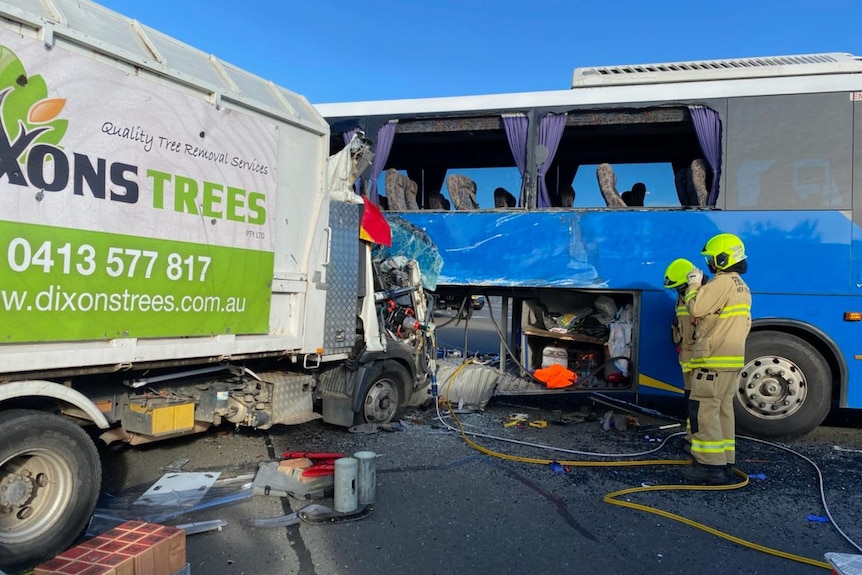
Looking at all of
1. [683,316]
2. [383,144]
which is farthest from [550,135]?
[683,316]

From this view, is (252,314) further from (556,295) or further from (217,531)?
(556,295)

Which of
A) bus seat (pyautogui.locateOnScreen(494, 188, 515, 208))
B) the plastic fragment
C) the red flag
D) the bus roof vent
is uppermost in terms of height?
the bus roof vent

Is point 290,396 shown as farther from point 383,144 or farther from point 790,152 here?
point 790,152

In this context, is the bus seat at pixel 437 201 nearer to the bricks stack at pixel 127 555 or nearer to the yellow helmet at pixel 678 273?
the yellow helmet at pixel 678 273

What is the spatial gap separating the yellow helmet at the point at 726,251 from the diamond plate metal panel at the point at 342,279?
129 inches

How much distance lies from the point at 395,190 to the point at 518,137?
1760 millimetres

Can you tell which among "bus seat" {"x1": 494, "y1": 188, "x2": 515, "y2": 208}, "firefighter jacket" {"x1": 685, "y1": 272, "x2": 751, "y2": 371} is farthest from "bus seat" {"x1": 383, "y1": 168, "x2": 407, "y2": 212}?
"firefighter jacket" {"x1": 685, "y1": 272, "x2": 751, "y2": 371}

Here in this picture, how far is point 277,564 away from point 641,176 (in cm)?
592

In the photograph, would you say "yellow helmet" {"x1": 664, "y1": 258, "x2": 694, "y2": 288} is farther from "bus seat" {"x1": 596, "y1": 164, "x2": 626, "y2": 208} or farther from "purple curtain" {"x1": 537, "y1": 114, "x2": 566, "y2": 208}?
"purple curtain" {"x1": 537, "y1": 114, "x2": 566, "y2": 208}

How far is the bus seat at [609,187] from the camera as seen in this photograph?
6922 mm

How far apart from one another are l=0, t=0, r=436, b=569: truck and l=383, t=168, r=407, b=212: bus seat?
192 cm

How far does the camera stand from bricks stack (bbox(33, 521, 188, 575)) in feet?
8.32

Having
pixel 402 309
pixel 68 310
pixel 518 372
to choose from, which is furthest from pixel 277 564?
pixel 518 372

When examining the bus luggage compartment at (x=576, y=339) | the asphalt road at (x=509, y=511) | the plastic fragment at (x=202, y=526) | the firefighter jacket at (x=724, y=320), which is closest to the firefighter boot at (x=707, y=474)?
the asphalt road at (x=509, y=511)
